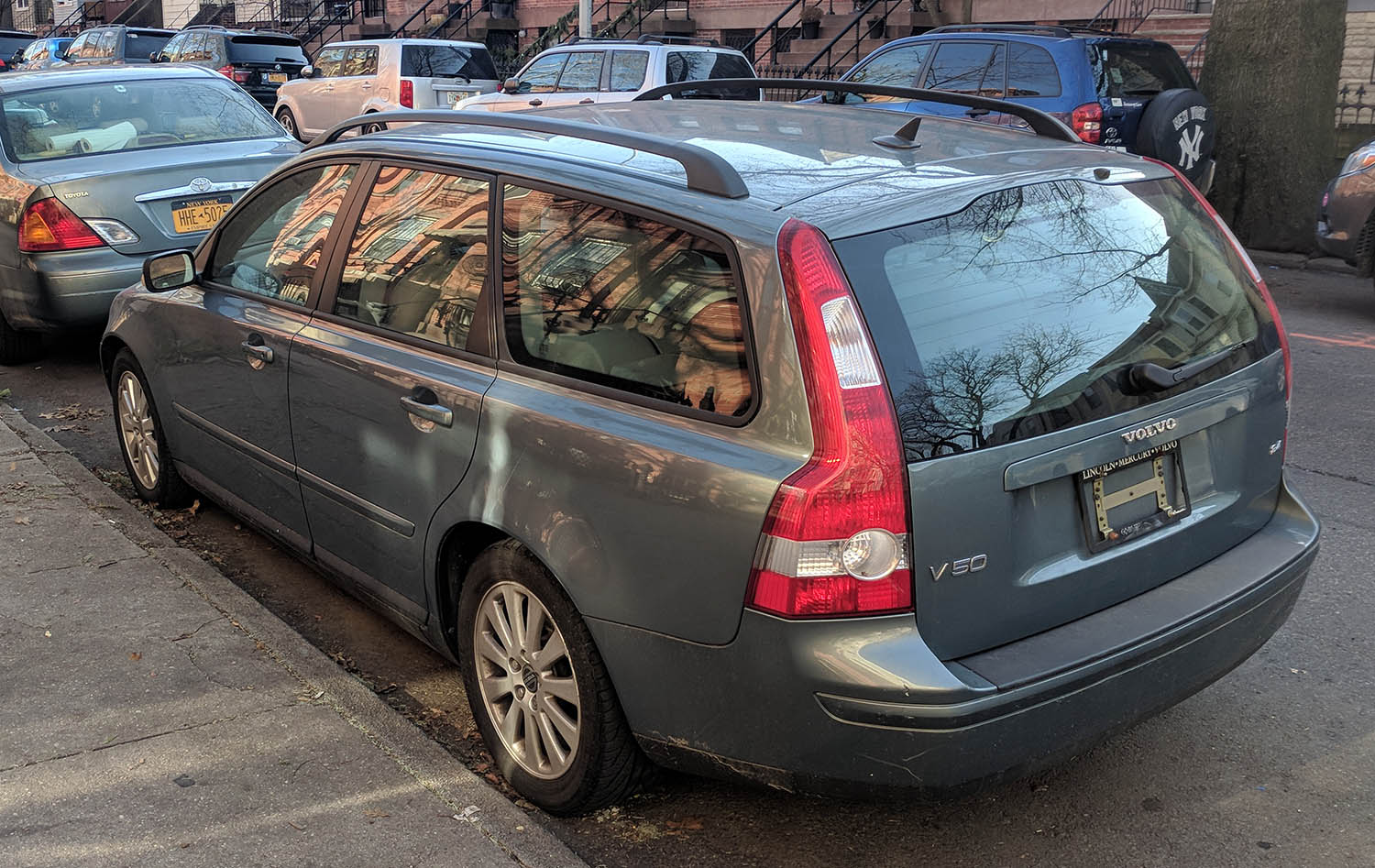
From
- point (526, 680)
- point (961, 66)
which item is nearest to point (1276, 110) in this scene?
point (961, 66)

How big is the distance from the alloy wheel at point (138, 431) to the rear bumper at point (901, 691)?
3.11 m

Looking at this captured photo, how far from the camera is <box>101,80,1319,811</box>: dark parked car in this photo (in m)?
2.64

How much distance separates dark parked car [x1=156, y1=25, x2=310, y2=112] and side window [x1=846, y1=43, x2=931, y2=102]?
14.0 m

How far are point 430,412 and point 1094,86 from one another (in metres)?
9.87

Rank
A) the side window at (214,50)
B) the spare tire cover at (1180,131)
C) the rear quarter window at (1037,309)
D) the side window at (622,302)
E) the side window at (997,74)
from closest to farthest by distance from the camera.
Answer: the rear quarter window at (1037,309)
the side window at (622,302)
the spare tire cover at (1180,131)
the side window at (997,74)
the side window at (214,50)

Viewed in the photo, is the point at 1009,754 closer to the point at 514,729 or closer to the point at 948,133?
the point at 514,729

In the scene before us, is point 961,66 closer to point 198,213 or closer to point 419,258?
point 198,213

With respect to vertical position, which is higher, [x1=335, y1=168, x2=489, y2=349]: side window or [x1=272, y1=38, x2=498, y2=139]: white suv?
[x1=272, y1=38, x2=498, y2=139]: white suv

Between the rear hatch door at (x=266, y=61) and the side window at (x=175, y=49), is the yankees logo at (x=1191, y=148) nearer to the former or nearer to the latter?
the rear hatch door at (x=266, y=61)

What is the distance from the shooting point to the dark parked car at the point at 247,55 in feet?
77.6

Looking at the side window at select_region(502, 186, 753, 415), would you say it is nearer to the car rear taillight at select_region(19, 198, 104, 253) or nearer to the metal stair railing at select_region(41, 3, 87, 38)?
the car rear taillight at select_region(19, 198, 104, 253)

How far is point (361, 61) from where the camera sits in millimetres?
20875

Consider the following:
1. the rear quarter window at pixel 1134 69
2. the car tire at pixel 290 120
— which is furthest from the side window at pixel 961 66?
the car tire at pixel 290 120

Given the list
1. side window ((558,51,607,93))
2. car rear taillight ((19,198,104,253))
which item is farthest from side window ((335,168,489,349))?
side window ((558,51,607,93))
